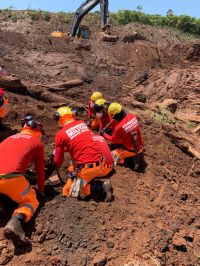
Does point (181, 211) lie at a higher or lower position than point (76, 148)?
lower

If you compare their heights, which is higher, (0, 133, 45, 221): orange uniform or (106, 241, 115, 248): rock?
(0, 133, 45, 221): orange uniform

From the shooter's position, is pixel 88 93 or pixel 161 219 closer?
pixel 161 219

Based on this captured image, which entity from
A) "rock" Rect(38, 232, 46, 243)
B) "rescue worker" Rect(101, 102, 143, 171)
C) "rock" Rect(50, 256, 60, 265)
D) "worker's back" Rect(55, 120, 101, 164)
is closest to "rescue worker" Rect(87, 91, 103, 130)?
"rescue worker" Rect(101, 102, 143, 171)

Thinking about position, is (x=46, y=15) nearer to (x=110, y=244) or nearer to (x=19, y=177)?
(x=19, y=177)

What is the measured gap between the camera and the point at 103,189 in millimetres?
6789

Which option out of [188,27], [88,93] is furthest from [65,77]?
[188,27]

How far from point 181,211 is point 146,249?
68.6 inches

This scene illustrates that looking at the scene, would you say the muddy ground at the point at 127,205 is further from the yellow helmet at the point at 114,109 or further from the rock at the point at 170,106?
the rock at the point at 170,106

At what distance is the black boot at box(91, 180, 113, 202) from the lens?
676 cm

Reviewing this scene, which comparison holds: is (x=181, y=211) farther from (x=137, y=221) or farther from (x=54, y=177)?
(x=54, y=177)

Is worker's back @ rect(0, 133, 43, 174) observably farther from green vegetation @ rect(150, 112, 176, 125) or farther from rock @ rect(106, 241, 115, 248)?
green vegetation @ rect(150, 112, 176, 125)

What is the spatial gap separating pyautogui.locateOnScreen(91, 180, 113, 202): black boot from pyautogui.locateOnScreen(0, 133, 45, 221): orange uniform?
120 cm

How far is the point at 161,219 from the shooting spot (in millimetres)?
6711

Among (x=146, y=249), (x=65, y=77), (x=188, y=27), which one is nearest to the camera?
(x=146, y=249)
